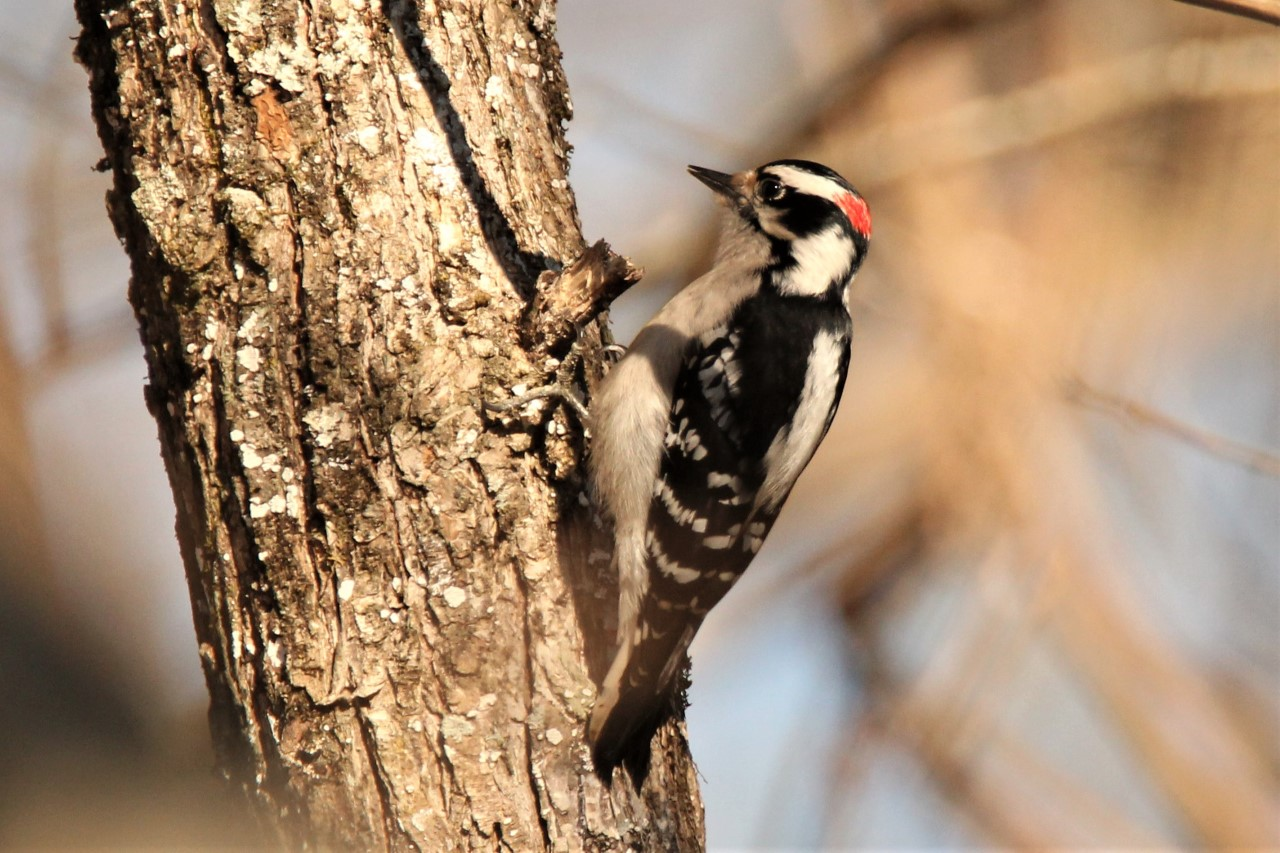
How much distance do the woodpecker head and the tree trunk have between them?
4.61 feet

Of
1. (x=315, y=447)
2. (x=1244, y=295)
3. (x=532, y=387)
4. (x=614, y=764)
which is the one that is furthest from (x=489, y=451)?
(x=1244, y=295)

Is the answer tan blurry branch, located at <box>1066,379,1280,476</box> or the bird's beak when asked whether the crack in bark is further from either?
tan blurry branch, located at <box>1066,379,1280,476</box>

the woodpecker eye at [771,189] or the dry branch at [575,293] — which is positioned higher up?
the woodpecker eye at [771,189]

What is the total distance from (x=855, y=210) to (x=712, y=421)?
3.79ft

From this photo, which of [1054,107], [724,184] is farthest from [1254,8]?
[1054,107]

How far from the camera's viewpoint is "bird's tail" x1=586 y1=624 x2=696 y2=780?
9.04 feet

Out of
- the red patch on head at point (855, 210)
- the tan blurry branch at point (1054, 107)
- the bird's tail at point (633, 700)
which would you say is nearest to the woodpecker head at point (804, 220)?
the red patch on head at point (855, 210)

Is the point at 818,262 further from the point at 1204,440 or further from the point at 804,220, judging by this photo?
the point at 1204,440

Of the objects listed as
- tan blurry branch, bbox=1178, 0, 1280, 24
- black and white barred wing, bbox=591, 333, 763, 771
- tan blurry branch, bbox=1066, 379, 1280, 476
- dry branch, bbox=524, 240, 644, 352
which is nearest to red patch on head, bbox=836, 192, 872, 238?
black and white barred wing, bbox=591, 333, 763, 771

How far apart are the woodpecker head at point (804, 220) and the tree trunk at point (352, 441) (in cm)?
141

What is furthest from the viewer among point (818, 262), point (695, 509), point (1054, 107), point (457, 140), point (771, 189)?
point (1054, 107)

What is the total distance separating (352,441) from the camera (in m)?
2.73

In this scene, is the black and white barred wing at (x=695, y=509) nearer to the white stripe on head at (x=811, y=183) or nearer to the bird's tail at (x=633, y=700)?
the bird's tail at (x=633, y=700)

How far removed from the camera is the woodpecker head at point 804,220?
412 cm
